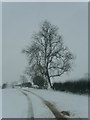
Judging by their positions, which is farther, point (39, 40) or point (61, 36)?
point (39, 40)

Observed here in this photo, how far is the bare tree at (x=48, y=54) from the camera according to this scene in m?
25.6

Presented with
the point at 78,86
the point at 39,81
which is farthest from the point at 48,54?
the point at 78,86

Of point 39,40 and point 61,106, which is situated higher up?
point 39,40

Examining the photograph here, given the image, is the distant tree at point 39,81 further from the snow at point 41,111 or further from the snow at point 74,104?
the snow at point 41,111

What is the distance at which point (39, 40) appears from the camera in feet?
92.8

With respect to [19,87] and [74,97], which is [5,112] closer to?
[74,97]

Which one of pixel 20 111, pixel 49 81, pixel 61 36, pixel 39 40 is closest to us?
pixel 20 111

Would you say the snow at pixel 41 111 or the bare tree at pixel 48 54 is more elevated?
the bare tree at pixel 48 54

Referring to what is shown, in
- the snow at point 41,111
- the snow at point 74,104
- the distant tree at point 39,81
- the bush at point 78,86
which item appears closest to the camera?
the snow at point 41,111

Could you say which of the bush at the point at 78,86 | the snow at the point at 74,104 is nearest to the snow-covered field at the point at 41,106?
the snow at the point at 74,104

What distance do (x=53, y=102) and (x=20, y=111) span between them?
264 centimetres

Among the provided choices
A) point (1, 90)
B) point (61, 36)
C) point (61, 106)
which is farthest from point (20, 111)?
point (61, 36)

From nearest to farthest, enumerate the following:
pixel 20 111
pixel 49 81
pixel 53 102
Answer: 1. pixel 20 111
2. pixel 53 102
3. pixel 49 81

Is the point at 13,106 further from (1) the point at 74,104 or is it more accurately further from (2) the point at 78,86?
(2) the point at 78,86
